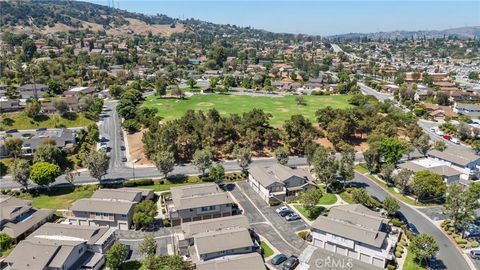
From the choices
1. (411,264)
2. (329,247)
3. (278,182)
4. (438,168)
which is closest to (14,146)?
(278,182)

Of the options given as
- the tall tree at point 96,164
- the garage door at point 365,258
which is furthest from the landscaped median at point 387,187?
the tall tree at point 96,164

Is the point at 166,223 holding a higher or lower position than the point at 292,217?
higher

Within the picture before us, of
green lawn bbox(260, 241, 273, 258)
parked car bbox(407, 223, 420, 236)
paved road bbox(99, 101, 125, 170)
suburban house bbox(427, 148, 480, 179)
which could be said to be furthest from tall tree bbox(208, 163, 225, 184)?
suburban house bbox(427, 148, 480, 179)

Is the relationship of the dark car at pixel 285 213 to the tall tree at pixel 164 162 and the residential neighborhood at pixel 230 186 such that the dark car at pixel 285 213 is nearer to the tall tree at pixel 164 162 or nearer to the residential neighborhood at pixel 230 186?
the residential neighborhood at pixel 230 186

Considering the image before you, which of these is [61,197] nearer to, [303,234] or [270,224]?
[270,224]

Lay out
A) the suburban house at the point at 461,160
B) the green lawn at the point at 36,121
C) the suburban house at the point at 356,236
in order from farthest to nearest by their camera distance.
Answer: the green lawn at the point at 36,121 → the suburban house at the point at 461,160 → the suburban house at the point at 356,236

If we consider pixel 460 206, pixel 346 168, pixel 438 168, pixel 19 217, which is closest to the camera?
pixel 460 206

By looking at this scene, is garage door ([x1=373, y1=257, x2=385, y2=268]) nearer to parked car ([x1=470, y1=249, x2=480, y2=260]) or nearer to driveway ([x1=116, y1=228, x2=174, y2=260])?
parked car ([x1=470, y1=249, x2=480, y2=260])
